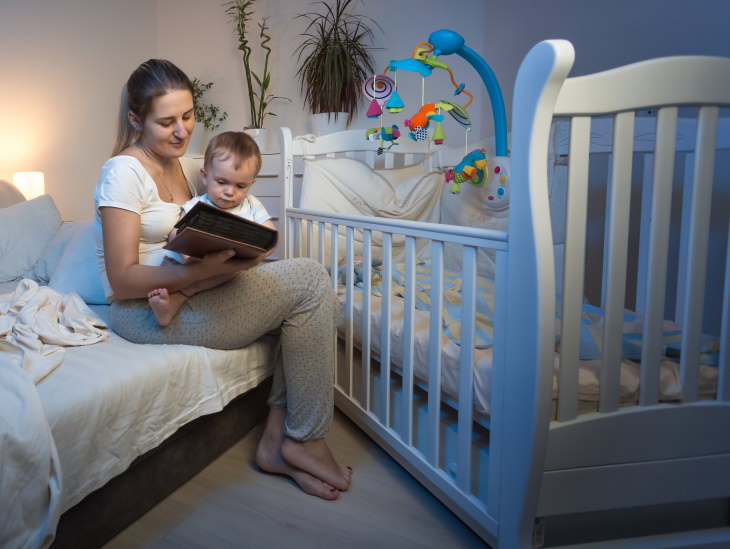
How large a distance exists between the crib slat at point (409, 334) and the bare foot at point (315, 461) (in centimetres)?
19

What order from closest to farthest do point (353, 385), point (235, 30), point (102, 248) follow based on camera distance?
1. point (102, 248)
2. point (353, 385)
3. point (235, 30)

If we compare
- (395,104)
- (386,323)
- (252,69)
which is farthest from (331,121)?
(386,323)

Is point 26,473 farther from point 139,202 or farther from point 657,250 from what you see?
point 657,250

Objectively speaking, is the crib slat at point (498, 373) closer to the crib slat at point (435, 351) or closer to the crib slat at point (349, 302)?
the crib slat at point (435, 351)

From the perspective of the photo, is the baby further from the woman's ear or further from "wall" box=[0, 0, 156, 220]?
"wall" box=[0, 0, 156, 220]

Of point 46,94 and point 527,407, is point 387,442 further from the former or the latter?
point 46,94

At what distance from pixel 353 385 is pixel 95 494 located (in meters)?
0.83

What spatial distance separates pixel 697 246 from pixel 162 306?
3.41 ft

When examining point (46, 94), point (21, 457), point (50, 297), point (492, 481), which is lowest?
point (492, 481)

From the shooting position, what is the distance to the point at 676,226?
189 centimetres

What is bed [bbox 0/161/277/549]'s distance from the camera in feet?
2.80

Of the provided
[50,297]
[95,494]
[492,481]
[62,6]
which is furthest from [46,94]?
[492,481]

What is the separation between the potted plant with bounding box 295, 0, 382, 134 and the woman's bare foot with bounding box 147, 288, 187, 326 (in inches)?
71.3

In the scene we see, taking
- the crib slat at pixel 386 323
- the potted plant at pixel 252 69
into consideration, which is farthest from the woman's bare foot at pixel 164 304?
the potted plant at pixel 252 69
